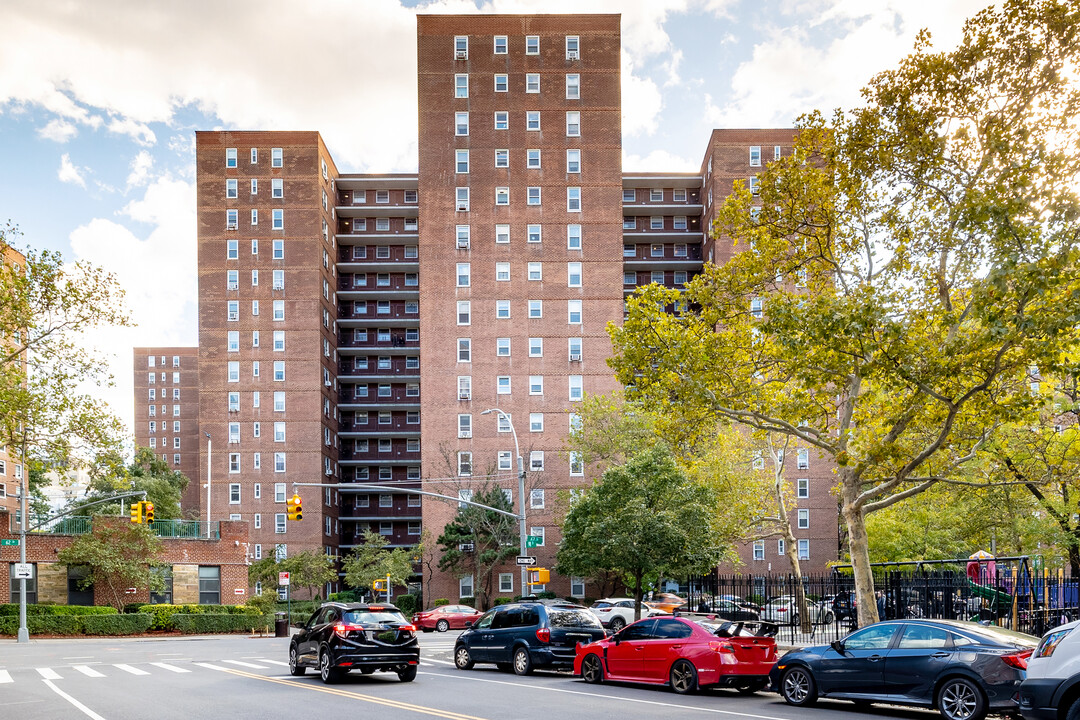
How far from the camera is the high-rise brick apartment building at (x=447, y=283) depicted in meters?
72.4

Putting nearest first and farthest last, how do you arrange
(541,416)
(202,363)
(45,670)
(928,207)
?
(928,207)
(45,670)
(541,416)
(202,363)

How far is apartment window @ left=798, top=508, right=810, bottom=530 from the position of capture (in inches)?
3036

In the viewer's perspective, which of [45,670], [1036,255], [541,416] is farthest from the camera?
[541,416]

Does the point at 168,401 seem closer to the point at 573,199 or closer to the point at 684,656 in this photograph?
the point at 573,199

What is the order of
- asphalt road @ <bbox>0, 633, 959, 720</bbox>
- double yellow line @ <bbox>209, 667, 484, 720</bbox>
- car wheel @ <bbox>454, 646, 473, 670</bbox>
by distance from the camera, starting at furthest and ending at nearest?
→ car wheel @ <bbox>454, 646, 473, 670</bbox>
asphalt road @ <bbox>0, 633, 959, 720</bbox>
double yellow line @ <bbox>209, 667, 484, 720</bbox>

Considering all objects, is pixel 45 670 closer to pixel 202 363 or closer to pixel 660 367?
pixel 660 367

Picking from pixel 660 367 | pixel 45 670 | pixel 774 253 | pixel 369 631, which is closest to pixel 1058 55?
pixel 774 253

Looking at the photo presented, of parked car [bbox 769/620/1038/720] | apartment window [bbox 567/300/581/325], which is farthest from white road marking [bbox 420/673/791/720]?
apartment window [bbox 567/300/581/325]

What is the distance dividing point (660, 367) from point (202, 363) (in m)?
70.5

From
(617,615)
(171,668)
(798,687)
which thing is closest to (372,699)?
(798,687)

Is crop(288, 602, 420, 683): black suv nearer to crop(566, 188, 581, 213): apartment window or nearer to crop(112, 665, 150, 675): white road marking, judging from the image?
crop(112, 665, 150, 675): white road marking

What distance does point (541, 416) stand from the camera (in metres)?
71.9

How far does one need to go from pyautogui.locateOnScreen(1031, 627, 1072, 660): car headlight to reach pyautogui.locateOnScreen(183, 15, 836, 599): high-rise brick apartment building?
52.6 meters

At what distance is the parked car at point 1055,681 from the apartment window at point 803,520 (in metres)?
68.0
